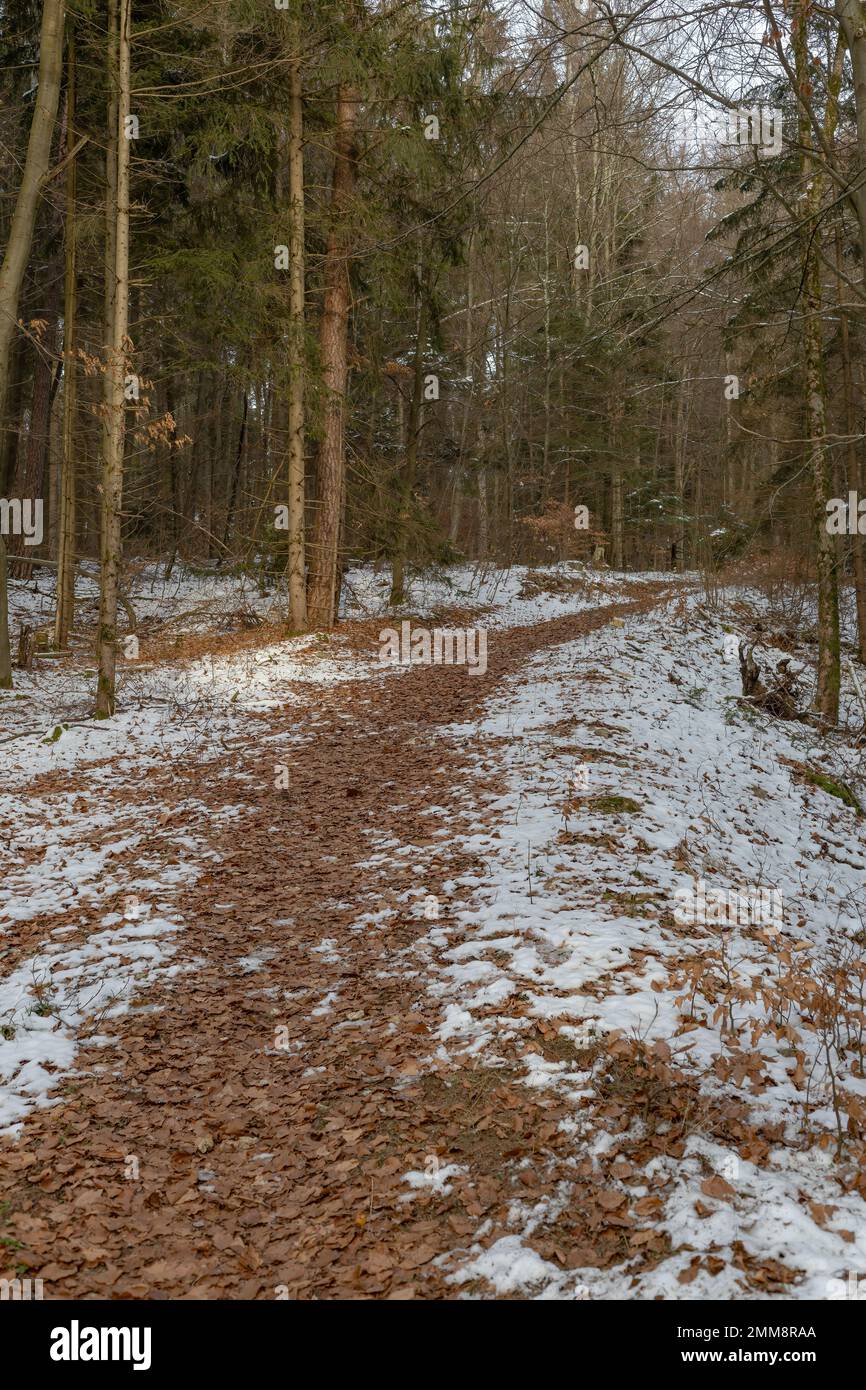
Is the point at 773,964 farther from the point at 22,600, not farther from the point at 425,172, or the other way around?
the point at 22,600

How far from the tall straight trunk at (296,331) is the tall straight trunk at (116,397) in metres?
3.37

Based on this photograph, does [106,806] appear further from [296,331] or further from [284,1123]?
[296,331]

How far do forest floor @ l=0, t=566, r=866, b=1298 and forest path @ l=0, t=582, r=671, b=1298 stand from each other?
2 centimetres

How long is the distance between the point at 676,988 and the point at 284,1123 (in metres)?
2.30

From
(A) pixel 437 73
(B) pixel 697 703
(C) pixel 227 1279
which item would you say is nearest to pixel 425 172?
(A) pixel 437 73

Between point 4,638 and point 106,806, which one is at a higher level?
point 4,638

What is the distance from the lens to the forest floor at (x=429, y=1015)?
10.9 feet

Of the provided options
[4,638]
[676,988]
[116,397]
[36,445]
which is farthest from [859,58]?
[36,445]

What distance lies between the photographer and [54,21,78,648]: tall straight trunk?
1313 centimetres

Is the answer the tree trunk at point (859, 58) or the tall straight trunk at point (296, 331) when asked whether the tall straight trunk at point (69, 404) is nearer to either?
the tall straight trunk at point (296, 331)

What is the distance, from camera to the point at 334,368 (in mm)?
15805

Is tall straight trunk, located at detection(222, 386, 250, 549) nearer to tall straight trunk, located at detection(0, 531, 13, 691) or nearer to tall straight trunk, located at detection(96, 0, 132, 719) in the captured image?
tall straight trunk, located at detection(0, 531, 13, 691)

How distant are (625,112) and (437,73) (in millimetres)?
11143

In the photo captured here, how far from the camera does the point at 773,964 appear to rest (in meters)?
5.30
